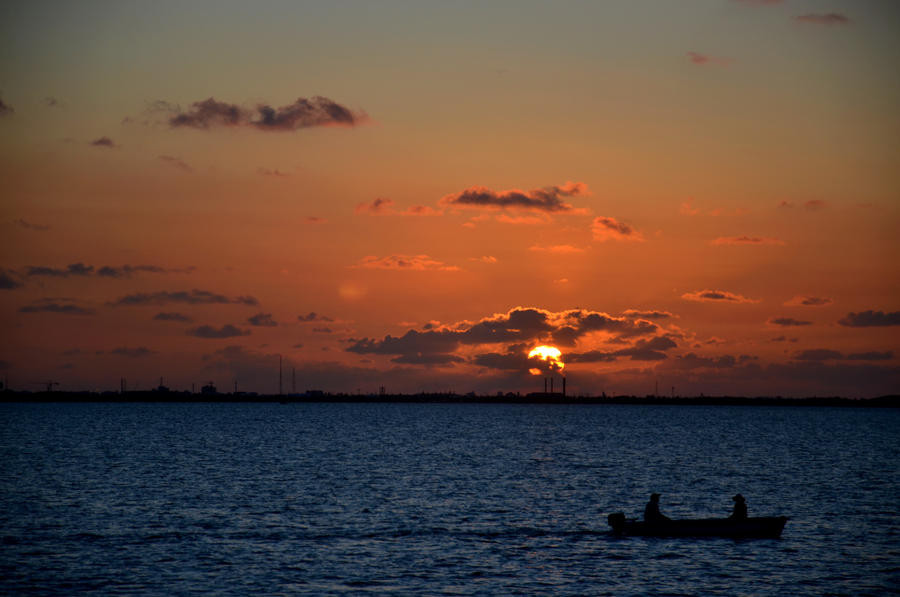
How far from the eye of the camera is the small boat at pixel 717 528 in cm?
5747

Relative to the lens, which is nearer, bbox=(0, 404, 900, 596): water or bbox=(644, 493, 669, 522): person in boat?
bbox=(0, 404, 900, 596): water

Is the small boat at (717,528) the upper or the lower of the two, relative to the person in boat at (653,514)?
lower

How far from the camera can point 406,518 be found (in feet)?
210

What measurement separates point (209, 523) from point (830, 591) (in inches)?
1466

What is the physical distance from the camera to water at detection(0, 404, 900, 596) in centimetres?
4591

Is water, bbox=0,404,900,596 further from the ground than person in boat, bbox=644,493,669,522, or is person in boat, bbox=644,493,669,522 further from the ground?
person in boat, bbox=644,493,669,522

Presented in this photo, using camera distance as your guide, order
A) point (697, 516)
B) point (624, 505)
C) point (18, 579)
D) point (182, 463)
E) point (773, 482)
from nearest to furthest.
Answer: point (18, 579) → point (697, 516) → point (624, 505) → point (773, 482) → point (182, 463)

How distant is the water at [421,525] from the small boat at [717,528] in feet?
3.33

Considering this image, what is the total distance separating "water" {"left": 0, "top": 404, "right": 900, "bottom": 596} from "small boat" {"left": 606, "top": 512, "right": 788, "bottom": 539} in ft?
3.33

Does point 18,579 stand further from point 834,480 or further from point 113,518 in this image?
point 834,480

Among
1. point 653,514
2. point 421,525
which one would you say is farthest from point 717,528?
point 421,525

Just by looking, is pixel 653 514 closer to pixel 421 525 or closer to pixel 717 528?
pixel 717 528

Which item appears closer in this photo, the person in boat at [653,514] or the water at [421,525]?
the water at [421,525]

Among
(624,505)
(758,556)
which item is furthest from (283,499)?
(758,556)
